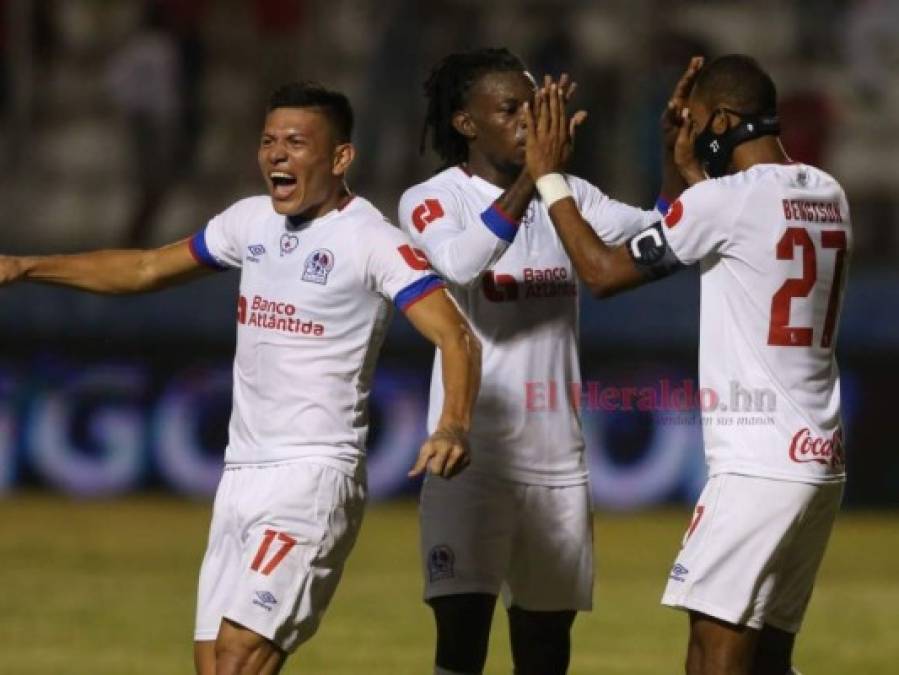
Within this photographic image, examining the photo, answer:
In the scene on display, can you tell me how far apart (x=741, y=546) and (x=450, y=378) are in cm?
Result: 109

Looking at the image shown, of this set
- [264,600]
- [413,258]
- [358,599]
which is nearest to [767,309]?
[413,258]

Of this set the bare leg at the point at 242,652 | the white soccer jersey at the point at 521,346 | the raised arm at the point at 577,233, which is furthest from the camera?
the white soccer jersey at the point at 521,346

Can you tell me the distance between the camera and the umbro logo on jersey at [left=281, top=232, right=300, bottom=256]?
668cm

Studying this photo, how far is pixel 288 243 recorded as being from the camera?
264 inches

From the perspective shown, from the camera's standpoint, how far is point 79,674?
8906 millimetres

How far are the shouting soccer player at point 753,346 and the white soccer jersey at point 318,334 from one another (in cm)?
69

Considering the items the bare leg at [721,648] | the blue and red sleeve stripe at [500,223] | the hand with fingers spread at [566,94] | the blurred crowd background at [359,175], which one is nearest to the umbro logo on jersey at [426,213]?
the blue and red sleeve stripe at [500,223]

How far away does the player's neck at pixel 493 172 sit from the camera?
7418mm

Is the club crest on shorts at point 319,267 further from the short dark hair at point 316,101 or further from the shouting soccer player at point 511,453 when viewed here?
the shouting soccer player at point 511,453

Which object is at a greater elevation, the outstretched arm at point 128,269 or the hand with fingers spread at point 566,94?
the hand with fingers spread at point 566,94

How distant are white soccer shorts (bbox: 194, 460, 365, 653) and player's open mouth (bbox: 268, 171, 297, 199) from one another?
901 millimetres

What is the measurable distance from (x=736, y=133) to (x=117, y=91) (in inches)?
394

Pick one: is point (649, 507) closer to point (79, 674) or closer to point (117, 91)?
point (117, 91)

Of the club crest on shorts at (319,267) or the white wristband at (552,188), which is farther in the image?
the white wristband at (552,188)
